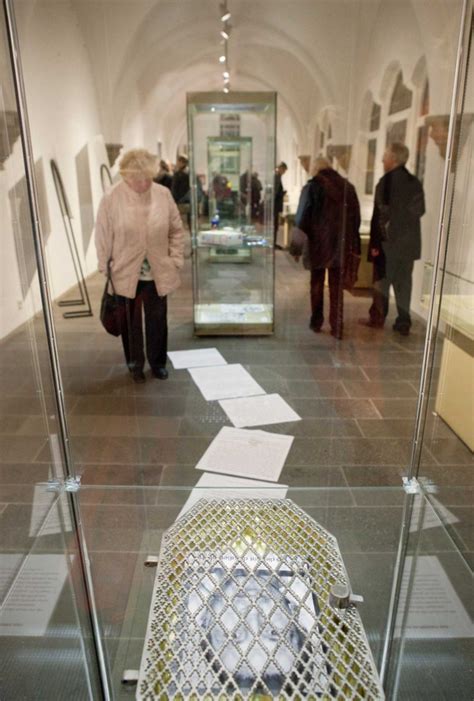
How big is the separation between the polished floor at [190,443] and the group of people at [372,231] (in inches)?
9.3

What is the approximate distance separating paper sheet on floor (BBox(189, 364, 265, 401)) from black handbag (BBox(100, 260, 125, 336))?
60 cm

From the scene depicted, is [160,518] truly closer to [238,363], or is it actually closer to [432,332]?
[432,332]

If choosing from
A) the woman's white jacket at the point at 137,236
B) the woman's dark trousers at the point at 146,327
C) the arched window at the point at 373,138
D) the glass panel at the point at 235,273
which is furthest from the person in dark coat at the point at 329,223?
the woman's dark trousers at the point at 146,327

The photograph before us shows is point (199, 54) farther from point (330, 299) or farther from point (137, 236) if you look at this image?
point (330, 299)

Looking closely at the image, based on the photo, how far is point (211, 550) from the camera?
1.24 m

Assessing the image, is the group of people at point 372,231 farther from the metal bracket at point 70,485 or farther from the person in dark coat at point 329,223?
the metal bracket at point 70,485

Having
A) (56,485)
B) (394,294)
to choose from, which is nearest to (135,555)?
(56,485)

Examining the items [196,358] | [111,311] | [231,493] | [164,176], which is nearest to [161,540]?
[231,493]

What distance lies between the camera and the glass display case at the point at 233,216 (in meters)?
4.19

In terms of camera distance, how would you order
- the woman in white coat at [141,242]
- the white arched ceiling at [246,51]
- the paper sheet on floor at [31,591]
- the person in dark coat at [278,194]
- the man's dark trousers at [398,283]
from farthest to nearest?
1. the person in dark coat at [278,194]
2. the man's dark trousers at [398,283]
3. the white arched ceiling at [246,51]
4. the woman in white coat at [141,242]
5. the paper sheet on floor at [31,591]

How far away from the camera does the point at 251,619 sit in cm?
104

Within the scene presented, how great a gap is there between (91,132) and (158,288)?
1594 mm

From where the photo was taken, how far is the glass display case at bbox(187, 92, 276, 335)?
4.19 m

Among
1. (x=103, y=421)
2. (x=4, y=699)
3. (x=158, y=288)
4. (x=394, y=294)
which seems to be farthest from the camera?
(x=394, y=294)
